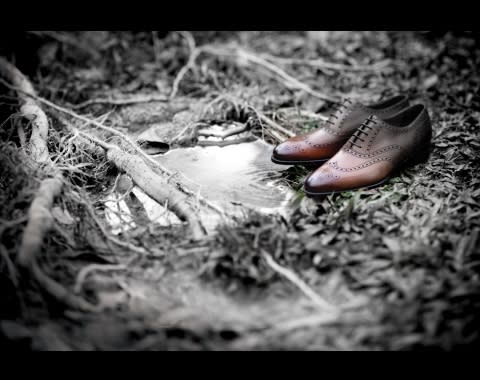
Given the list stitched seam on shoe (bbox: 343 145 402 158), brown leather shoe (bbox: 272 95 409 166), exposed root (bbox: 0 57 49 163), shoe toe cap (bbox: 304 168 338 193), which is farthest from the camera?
brown leather shoe (bbox: 272 95 409 166)

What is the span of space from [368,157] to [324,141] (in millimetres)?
428

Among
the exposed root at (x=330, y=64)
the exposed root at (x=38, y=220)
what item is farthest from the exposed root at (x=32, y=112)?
the exposed root at (x=330, y=64)

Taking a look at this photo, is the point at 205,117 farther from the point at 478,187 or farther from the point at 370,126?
the point at 478,187

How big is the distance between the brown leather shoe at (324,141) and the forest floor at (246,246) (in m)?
0.16

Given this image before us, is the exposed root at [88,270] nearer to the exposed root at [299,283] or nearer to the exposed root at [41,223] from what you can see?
the exposed root at [41,223]

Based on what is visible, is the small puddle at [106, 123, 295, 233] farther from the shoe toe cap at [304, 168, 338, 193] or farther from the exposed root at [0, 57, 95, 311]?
A: the exposed root at [0, 57, 95, 311]

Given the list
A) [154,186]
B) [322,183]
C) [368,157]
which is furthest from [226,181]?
[368,157]

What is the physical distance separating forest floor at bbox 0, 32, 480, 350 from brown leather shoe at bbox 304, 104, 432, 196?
0.37 ft

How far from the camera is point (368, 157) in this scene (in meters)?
2.87

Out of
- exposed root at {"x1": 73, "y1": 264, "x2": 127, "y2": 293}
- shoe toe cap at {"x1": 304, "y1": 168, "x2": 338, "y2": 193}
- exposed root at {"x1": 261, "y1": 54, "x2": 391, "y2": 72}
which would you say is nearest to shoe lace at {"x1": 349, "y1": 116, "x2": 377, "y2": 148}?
shoe toe cap at {"x1": 304, "y1": 168, "x2": 338, "y2": 193}

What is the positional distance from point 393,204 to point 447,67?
3.28 m

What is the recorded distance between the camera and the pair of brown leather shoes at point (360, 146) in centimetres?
281

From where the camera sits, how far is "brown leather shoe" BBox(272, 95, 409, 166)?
3.15m

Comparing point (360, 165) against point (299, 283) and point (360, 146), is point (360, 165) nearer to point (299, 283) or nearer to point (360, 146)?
point (360, 146)
